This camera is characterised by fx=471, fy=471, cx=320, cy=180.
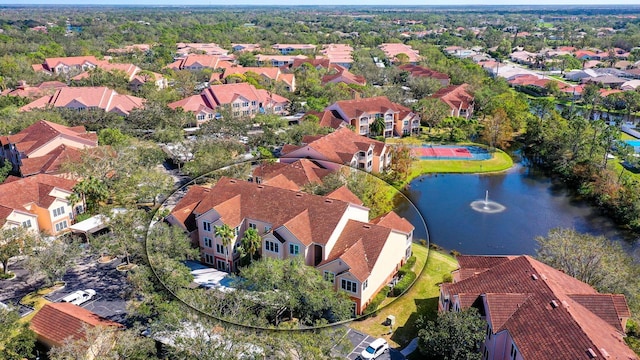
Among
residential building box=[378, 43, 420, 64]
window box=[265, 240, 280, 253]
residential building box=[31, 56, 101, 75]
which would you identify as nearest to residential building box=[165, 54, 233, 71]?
residential building box=[31, 56, 101, 75]

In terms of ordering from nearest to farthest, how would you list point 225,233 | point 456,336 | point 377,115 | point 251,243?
A: point 456,336, point 251,243, point 225,233, point 377,115

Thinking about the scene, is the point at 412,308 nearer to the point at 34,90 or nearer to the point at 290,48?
the point at 34,90

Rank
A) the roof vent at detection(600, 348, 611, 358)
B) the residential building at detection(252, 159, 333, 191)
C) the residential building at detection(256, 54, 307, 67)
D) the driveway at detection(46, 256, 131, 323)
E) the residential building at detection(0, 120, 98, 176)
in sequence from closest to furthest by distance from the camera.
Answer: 1. the roof vent at detection(600, 348, 611, 358)
2. the driveway at detection(46, 256, 131, 323)
3. the residential building at detection(252, 159, 333, 191)
4. the residential building at detection(0, 120, 98, 176)
5. the residential building at detection(256, 54, 307, 67)

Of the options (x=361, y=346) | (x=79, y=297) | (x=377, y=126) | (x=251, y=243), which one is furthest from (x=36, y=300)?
(x=377, y=126)

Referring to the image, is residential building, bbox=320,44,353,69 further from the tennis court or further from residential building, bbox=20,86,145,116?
residential building, bbox=20,86,145,116

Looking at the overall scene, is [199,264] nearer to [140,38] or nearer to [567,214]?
[567,214]

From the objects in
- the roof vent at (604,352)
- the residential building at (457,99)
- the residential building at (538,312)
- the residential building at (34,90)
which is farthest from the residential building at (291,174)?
the residential building at (34,90)
